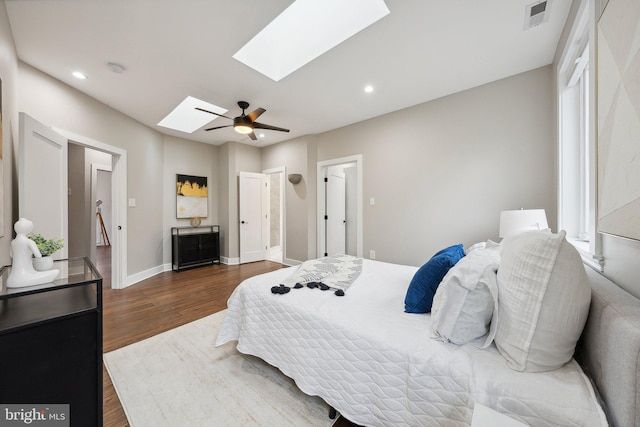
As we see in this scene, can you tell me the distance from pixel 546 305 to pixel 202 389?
1.96 meters

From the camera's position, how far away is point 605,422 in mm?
682

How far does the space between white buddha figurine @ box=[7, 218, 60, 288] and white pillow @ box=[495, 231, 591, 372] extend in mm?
2199

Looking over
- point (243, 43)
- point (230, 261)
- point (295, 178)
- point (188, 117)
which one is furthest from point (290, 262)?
point (243, 43)

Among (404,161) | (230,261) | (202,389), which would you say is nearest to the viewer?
(202,389)

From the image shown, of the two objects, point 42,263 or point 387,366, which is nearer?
point 387,366

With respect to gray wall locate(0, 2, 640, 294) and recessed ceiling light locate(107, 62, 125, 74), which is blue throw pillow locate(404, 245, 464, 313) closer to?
gray wall locate(0, 2, 640, 294)

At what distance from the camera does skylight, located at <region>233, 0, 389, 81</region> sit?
6.04 ft

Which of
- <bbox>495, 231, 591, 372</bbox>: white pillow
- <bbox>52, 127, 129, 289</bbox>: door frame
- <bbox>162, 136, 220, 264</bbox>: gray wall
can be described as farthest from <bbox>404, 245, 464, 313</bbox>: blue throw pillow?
<bbox>162, 136, 220, 264</bbox>: gray wall

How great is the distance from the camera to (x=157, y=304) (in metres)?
2.95

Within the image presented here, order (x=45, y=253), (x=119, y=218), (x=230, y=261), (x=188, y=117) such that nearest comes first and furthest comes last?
(x=45, y=253) → (x=119, y=218) → (x=188, y=117) → (x=230, y=261)

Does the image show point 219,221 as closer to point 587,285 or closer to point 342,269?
point 342,269

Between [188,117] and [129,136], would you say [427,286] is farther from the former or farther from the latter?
[129,136]

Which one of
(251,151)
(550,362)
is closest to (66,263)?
(550,362)

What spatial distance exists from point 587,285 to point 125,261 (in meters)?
4.90
